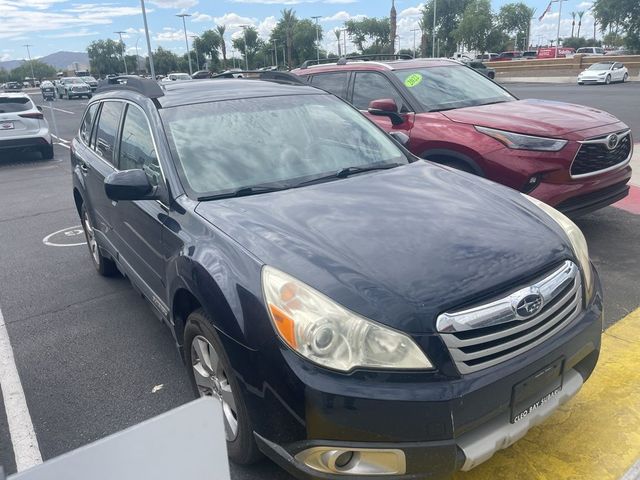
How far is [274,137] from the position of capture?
3.45 meters

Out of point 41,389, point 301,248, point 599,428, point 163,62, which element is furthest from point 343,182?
point 163,62

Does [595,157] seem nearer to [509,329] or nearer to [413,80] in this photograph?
[413,80]

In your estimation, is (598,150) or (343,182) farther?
(598,150)

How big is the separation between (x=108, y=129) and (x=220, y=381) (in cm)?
262

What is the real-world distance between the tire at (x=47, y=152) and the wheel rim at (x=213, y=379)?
1246cm

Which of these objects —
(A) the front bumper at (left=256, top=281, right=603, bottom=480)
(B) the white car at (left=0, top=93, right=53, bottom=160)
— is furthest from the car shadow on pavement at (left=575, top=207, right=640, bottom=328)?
(B) the white car at (left=0, top=93, right=53, bottom=160)

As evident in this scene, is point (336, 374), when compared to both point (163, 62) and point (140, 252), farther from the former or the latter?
point (163, 62)

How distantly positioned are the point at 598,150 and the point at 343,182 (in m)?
2.99

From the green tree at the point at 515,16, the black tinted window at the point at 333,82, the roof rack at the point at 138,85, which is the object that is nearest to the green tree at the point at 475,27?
the green tree at the point at 515,16

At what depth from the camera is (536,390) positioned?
2.27 metres

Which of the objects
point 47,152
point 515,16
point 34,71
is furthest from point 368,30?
point 47,152

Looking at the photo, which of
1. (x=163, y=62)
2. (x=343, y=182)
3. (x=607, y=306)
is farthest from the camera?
(x=163, y=62)

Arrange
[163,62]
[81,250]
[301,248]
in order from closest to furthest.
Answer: [301,248] → [81,250] → [163,62]

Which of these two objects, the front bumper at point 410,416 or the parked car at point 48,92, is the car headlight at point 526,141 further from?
the parked car at point 48,92
